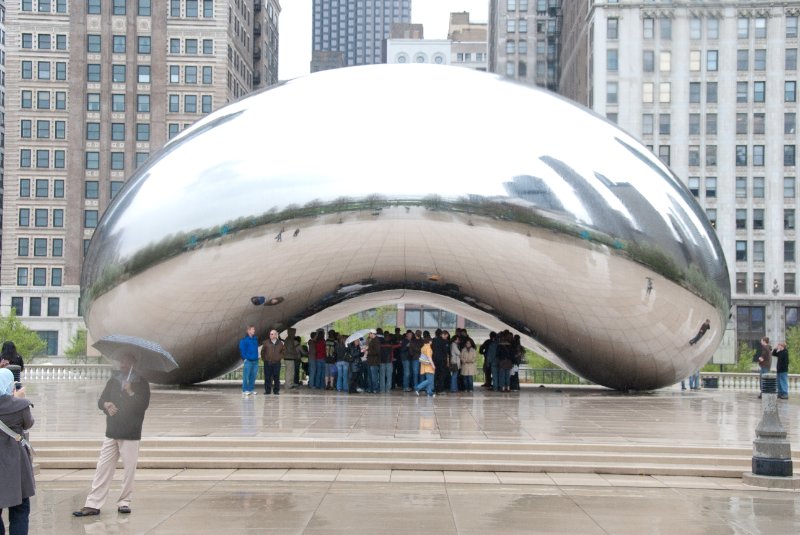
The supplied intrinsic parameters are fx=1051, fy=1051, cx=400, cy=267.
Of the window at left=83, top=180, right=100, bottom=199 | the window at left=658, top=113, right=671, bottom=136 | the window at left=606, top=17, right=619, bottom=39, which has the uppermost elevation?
the window at left=606, top=17, right=619, bottom=39

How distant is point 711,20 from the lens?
8350 cm

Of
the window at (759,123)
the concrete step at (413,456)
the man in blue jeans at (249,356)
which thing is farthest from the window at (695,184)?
the concrete step at (413,456)

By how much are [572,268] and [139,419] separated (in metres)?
10.4

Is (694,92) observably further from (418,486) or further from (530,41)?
(418,486)

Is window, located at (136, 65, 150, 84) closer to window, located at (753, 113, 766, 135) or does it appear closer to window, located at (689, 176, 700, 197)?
window, located at (689, 176, 700, 197)

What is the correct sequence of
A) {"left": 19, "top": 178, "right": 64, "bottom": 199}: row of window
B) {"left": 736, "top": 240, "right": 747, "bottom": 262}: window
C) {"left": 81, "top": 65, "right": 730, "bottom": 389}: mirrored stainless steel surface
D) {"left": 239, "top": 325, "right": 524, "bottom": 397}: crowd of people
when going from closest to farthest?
{"left": 81, "top": 65, "right": 730, "bottom": 389}: mirrored stainless steel surface → {"left": 239, "top": 325, "right": 524, "bottom": 397}: crowd of people → {"left": 736, "top": 240, "right": 747, "bottom": 262}: window → {"left": 19, "top": 178, "right": 64, "bottom": 199}: row of window

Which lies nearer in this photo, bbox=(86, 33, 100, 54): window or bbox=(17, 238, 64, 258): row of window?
bbox=(17, 238, 64, 258): row of window

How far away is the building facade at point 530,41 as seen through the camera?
111438 mm

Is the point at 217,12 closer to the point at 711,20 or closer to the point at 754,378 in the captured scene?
the point at 711,20

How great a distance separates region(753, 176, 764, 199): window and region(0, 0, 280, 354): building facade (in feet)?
140

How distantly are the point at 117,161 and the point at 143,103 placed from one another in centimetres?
504

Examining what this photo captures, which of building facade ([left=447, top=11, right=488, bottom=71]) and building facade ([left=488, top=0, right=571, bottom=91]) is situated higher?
building facade ([left=447, top=11, right=488, bottom=71])

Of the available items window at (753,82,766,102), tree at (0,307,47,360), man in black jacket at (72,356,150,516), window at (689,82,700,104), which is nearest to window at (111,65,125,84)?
tree at (0,307,47,360)

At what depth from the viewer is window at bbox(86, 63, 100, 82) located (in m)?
83.2
